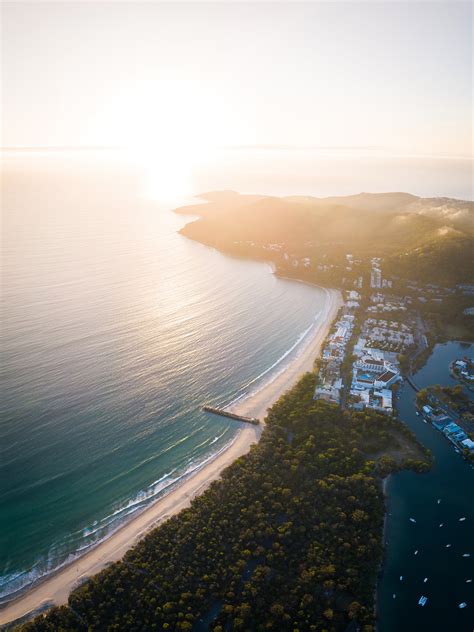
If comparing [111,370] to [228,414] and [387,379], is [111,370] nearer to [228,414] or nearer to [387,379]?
[228,414]

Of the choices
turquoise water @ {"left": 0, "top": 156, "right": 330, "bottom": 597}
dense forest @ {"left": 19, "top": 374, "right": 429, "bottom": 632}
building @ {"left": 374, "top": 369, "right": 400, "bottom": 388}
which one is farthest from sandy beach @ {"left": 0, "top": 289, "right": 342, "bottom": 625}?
building @ {"left": 374, "top": 369, "right": 400, "bottom": 388}

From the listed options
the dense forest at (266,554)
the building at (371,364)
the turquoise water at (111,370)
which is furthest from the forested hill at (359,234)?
the dense forest at (266,554)

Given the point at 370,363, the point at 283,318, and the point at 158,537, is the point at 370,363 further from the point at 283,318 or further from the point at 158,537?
the point at 158,537

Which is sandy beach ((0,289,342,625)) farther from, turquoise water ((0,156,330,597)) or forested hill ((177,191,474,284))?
forested hill ((177,191,474,284))

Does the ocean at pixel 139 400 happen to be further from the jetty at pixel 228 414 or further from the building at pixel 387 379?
the building at pixel 387 379

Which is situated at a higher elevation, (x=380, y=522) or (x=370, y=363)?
(x=370, y=363)

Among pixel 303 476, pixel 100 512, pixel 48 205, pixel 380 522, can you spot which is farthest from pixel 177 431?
pixel 48 205
